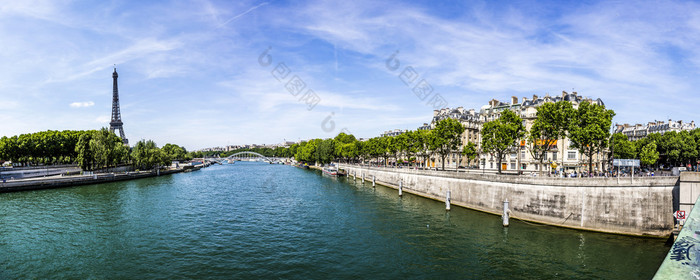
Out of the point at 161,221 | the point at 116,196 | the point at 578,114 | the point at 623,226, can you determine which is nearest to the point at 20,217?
the point at 161,221

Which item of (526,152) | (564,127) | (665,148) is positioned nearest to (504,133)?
(564,127)

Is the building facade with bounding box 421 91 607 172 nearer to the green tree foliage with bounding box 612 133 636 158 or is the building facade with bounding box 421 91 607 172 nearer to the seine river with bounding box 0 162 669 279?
the green tree foliage with bounding box 612 133 636 158

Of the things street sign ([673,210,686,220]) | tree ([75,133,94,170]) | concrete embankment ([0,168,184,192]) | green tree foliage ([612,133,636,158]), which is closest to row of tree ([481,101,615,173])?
street sign ([673,210,686,220])

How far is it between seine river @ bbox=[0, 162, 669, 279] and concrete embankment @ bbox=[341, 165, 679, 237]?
1.49 metres

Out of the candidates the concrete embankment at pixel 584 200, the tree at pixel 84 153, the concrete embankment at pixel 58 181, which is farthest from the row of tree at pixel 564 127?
the tree at pixel 84 153

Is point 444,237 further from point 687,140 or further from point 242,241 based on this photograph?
point 687,140

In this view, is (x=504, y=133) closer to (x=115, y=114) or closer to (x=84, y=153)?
(x=84, y=153)

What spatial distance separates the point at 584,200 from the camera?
32.8m

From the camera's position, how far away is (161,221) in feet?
127

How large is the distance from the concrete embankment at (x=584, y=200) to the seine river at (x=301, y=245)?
1487 mm

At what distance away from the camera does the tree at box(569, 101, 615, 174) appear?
4300 centimetres

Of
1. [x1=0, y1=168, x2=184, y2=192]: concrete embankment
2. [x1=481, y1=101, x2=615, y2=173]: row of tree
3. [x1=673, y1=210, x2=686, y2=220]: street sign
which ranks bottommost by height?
[x1=0, y1=168, x2=184, y2=192]: concrete embankment

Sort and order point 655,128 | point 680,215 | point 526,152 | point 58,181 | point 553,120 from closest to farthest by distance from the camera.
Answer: point 680,215 < point 553,120 < point 58,181 < point 526,152 < point 655,128

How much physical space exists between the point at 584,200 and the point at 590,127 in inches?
589
